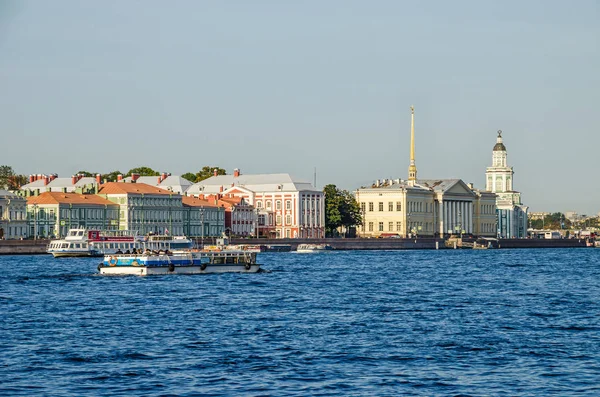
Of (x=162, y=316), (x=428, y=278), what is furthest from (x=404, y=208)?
(x=162, y=316)

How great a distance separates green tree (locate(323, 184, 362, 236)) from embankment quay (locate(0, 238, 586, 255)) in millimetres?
8908

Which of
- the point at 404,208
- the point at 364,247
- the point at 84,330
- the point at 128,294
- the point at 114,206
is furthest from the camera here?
the point at 404,208

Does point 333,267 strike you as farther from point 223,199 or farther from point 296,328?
point 223,199

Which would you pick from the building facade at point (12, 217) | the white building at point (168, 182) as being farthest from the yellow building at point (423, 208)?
the building facade at point (12, 217)

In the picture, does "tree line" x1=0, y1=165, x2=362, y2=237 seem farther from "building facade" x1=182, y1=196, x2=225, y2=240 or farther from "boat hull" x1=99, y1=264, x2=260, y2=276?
"boat hull" x1=99, y1=264, x2=260, y2=276

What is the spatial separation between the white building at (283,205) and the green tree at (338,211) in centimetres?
189

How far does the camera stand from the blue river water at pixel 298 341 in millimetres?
24602

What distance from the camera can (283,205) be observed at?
15150 centimetres

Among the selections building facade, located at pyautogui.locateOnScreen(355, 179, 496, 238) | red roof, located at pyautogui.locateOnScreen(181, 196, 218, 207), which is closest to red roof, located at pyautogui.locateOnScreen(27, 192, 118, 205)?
red roof, located at pyautogui.locateOnScreen(181, 196, 218, 207)

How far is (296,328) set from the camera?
3456cm

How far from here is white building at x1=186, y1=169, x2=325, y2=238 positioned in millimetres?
150500

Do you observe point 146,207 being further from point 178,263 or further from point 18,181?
point 178,263

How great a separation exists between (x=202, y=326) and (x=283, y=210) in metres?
117

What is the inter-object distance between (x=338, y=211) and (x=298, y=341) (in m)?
126
